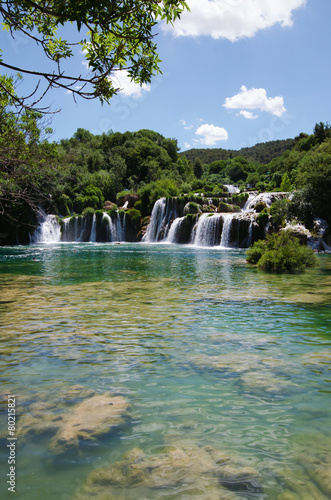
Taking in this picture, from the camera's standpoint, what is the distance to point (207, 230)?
37719 millimetres

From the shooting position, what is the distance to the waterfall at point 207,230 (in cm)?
3706

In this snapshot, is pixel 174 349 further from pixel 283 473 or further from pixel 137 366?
pixel 283 473

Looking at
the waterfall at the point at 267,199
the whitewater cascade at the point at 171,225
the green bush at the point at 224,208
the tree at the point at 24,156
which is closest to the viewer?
the tree at the point at 24,156

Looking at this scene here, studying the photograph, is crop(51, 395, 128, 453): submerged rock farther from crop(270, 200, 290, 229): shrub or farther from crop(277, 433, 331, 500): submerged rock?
crop(270, 200, 290, 229): shrub

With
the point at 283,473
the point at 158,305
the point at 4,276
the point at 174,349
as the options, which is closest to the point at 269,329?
the point at 174,349

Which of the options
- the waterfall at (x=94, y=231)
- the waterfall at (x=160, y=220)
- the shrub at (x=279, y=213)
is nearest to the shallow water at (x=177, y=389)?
the shrub at (x=279, y=213)

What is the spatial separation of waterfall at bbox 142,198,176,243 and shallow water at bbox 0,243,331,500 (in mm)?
35739

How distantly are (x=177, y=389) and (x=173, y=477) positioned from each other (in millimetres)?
1668

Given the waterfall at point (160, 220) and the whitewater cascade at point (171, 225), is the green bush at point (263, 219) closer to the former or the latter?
the whitewater cascade at point (171, 225)

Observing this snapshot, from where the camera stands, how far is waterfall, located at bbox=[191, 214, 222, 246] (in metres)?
37.1

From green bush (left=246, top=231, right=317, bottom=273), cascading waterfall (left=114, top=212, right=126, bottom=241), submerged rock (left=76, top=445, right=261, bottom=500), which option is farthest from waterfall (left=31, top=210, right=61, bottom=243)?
submerged rock (left=76, top=445, right=261, bottom=500)

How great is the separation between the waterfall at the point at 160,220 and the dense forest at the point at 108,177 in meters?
2.98

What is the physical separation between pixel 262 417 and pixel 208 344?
2517 mm

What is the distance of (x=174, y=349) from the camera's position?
20.3ft
